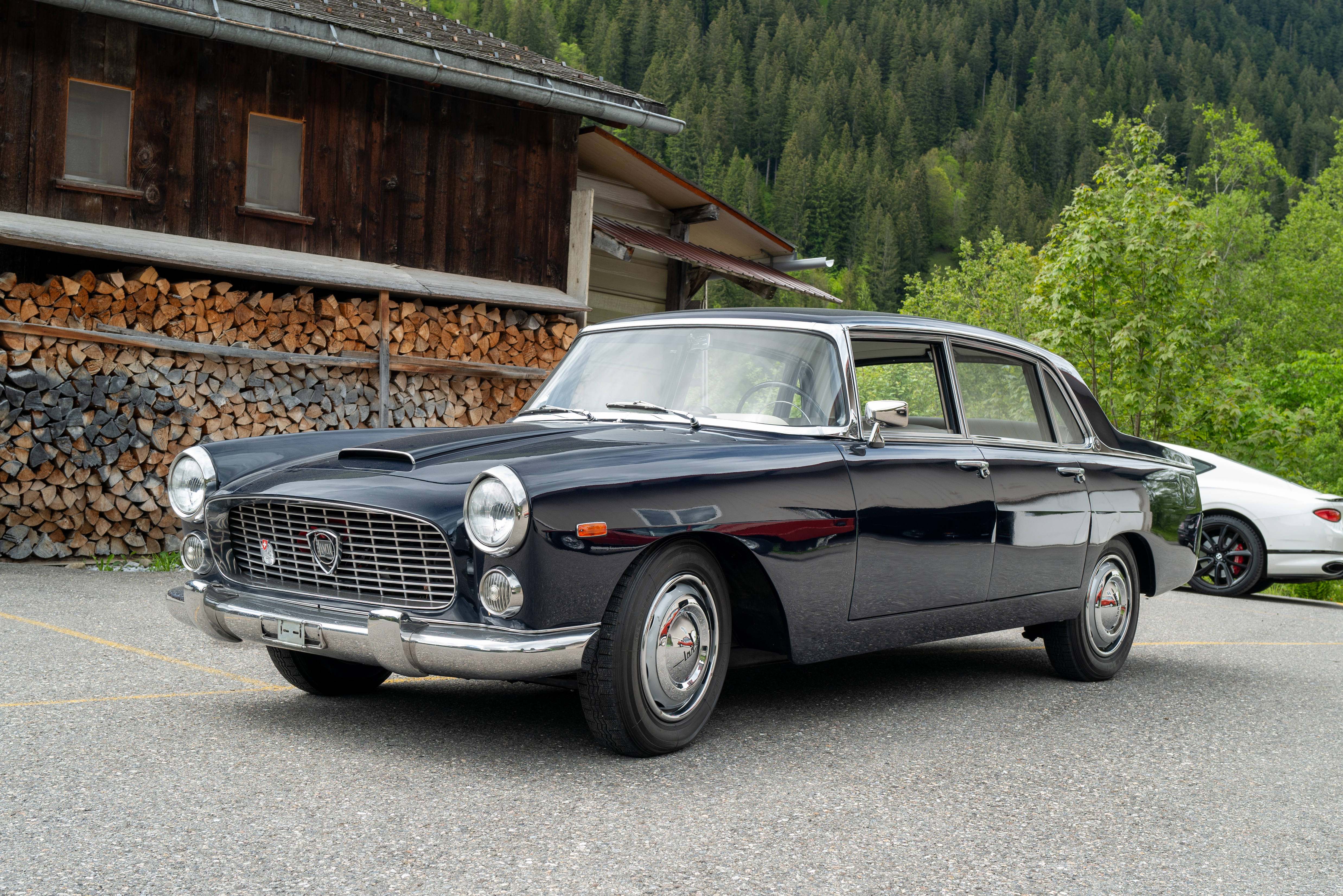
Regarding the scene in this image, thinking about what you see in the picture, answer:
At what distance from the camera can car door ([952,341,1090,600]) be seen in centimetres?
549

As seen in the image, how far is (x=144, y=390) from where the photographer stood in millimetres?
9680

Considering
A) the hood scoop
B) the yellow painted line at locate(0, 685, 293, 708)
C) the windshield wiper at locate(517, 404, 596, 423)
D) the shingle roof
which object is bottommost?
the yellow painted line at locate(0, 685, 293, 708)

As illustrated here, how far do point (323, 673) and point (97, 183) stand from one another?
6.85m

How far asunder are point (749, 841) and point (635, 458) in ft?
4.43

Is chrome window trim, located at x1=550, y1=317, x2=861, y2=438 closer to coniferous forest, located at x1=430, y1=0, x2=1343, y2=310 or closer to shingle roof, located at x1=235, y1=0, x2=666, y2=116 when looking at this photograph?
shingle roof, located at x1=235, y1=0, x2=666, y2=116

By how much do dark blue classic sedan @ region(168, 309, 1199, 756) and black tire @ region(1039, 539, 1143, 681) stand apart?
2cm

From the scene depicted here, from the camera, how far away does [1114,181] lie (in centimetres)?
1781

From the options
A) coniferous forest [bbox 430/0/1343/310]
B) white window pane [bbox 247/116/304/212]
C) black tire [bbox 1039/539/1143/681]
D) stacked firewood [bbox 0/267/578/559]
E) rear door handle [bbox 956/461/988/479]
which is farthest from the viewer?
coniferous forest [bbox 430/0/1343/310]

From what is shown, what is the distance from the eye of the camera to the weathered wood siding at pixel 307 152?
31.9 feet

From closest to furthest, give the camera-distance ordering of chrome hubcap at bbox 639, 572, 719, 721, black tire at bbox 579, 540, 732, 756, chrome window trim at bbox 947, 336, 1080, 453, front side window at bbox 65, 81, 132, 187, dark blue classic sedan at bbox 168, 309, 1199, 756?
dark blue classic sedan at bbox 168, 309, 1199, 756 < black tire at bbox 579, 540, 732, 756 < chrome hubcap at bbox 639, 572, 719, 721 < chrome window trim at bbox 947, 336, 1080, 453 < front side window at bbox 65, 81, 132, 187

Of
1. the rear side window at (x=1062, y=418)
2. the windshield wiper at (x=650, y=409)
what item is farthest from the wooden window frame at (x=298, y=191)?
the rear side window at (x=1062, y=418)

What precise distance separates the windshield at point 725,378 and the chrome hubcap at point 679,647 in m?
0.96

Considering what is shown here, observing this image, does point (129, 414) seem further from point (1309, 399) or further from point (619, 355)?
point (1309, 399)

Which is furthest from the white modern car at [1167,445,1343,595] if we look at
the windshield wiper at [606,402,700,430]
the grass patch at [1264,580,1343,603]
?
the windshield wiper at [606,402,700,430]
